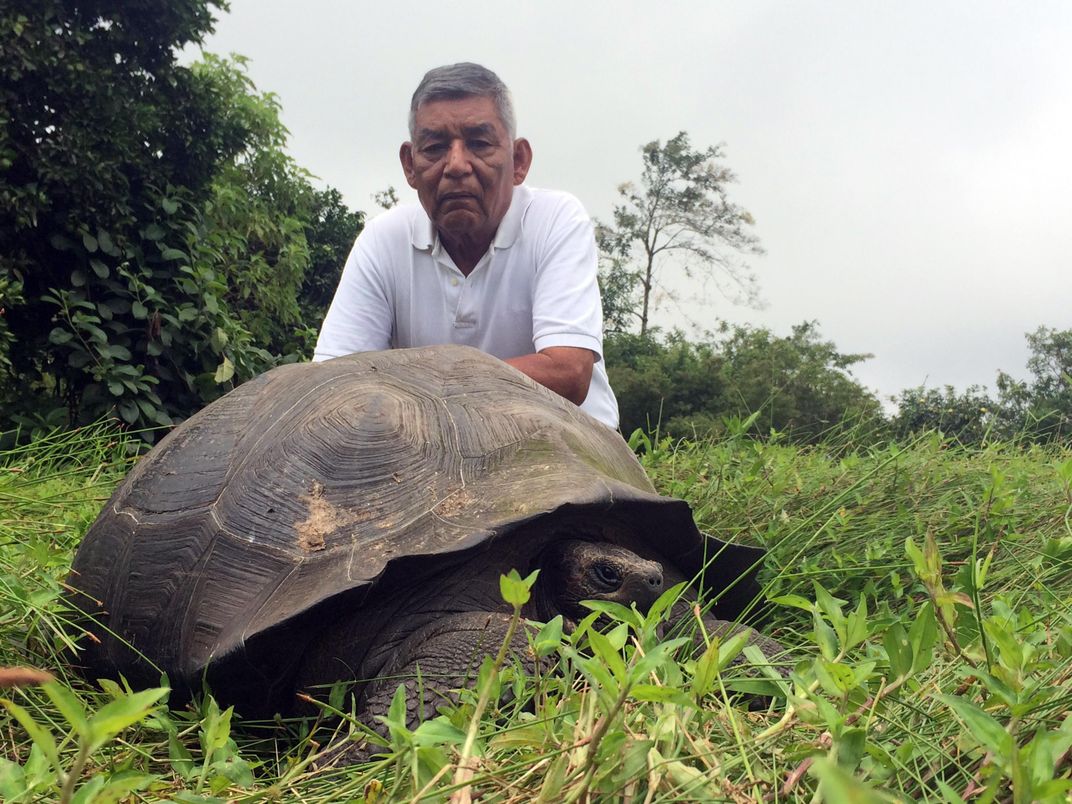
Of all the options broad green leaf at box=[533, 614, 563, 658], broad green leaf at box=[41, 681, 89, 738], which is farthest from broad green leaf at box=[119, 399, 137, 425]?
broad green leaf at box=[41, 681, 89, 738]

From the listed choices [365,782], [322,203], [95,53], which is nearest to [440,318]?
[365,782]

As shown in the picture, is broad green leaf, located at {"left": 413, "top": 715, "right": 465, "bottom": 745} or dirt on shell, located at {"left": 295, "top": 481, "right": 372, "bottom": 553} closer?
broad green leaf, located at {"left": 413, "top": 715, "right": 465, "bottom": 745}

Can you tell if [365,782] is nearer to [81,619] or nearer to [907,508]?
[81,619]

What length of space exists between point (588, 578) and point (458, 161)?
2.18 m

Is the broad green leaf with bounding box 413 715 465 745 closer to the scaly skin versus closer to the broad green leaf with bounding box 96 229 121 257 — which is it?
the scaly skin

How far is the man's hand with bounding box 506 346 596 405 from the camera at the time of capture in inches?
132

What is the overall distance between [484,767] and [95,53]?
23.7ft

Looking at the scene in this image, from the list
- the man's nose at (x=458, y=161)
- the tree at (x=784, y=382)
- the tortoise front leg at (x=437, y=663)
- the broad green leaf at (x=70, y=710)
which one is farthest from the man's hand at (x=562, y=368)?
the tree at (x=784, y=382)

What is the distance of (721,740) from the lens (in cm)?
119

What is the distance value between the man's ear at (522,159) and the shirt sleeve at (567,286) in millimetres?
228

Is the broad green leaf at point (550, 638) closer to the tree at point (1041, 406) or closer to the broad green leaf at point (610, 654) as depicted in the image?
the broad green leaf at point (610, 654)

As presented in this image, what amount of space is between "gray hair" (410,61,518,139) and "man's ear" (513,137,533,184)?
0.16m

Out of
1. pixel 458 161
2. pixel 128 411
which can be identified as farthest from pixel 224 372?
pixel 458 161

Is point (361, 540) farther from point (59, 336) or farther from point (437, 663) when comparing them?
point (59, 336)
